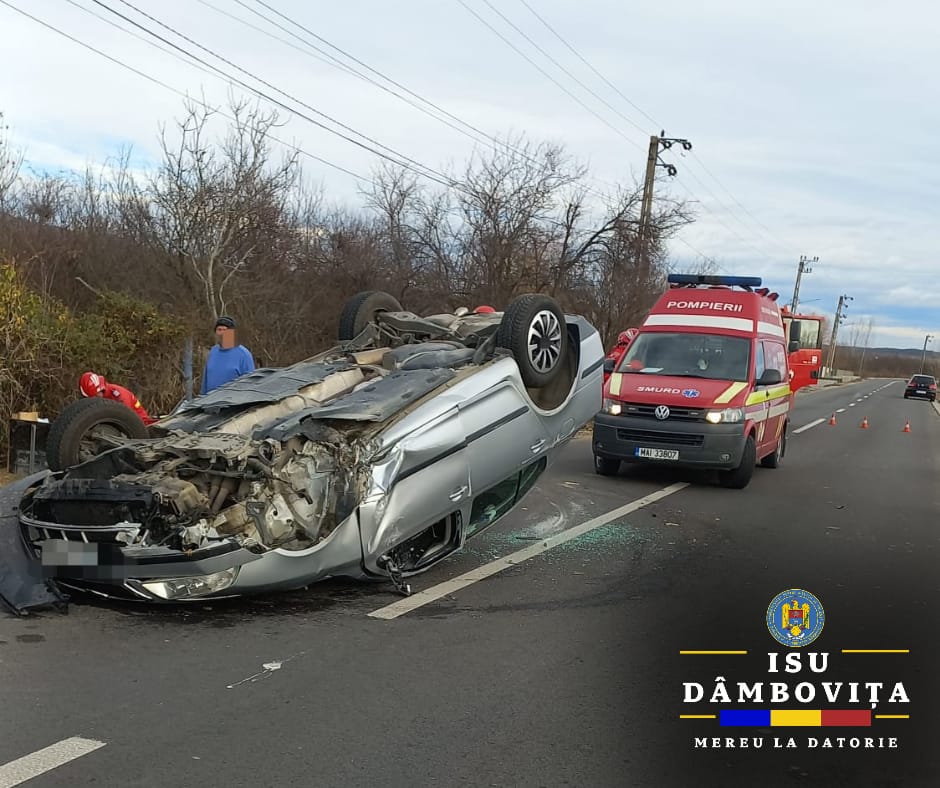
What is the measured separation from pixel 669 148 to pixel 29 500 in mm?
24607

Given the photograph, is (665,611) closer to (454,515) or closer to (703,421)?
Answer: (454,515)

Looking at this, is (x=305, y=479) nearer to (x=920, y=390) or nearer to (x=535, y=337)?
(x=535, y=337)

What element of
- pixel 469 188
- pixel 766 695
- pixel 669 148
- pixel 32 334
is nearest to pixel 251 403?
pixel 766 695

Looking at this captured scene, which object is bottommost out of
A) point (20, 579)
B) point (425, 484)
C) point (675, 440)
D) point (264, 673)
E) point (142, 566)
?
point (264, 673)

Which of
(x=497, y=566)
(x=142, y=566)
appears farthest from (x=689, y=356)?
(x=142, y=566)

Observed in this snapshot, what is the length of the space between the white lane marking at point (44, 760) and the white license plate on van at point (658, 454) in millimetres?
7932

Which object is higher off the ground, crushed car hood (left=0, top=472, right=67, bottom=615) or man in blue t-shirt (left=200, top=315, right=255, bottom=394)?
man in blue t-shirt (left=200, top=315, right=255, bottom=394)

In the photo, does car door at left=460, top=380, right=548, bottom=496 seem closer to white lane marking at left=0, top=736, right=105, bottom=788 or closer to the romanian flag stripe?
the romanian flag stripe

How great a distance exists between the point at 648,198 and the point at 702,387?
1527 centimetres

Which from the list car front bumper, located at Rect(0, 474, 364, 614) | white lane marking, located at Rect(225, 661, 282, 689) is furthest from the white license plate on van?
white lane marking, located at Rect(225, 661, 282, 689)

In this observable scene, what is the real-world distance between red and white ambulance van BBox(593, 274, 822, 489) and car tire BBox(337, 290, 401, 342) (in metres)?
4.13

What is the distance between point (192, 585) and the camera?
4676mm

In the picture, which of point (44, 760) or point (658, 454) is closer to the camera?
point (44, 760)

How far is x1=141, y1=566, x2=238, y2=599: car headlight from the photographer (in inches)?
183
